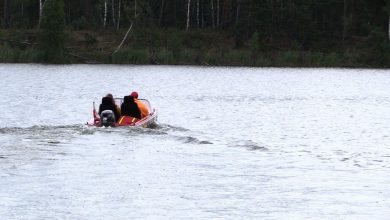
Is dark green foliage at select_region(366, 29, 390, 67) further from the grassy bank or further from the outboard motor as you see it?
the outboard motor

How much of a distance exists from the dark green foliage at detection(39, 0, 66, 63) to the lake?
3074cm

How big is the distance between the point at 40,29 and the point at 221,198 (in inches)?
2879

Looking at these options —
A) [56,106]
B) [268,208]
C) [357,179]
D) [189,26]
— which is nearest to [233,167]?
[357,179]

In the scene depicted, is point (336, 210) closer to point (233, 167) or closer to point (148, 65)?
point (233, 167)

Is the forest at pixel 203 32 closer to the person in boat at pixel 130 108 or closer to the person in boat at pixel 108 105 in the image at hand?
the person in boat at pixel 130 108

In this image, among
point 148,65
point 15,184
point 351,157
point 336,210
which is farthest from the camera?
point 148,65

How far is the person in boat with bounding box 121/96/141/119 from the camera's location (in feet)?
112

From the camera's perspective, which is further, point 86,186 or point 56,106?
point 56,106

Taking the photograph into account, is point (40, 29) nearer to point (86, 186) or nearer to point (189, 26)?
point (189, 26)

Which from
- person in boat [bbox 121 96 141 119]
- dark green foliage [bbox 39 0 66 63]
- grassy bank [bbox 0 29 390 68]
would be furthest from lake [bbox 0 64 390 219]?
grassy bank [bbox 0 29 390 68]

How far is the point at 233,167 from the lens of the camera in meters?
26.3

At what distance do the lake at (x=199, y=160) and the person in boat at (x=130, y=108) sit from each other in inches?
32.0

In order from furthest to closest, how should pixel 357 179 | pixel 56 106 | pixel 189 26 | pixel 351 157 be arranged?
pixel 189 26, pixel 56 106, pixel 351 157, pixel 357 179

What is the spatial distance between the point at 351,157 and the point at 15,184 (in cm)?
1112
